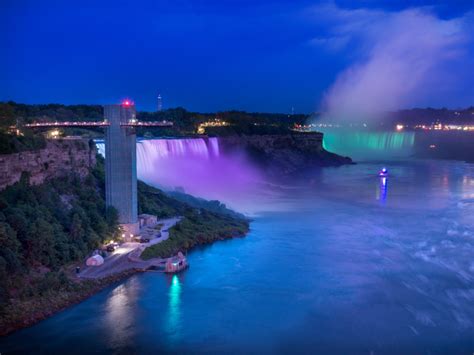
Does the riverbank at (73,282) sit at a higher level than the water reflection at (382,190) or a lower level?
higher

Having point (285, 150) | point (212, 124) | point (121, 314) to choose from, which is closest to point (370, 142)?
point (285, 150)

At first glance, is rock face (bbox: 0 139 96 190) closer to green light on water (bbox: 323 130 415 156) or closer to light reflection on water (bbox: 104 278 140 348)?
light reflection on water (bbox: 104 278 140 348)

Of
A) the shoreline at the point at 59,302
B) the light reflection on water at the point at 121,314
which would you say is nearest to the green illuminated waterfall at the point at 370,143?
the shoreline at the point at 59,302

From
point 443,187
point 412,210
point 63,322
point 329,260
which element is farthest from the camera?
point 443,187

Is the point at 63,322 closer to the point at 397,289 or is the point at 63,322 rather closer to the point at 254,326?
the point at 254,326

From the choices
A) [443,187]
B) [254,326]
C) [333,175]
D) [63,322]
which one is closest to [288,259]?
[254,326]

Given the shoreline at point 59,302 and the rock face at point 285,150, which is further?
the rock face at point 285,150

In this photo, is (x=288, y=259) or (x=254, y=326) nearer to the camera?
(x=254, y=326)

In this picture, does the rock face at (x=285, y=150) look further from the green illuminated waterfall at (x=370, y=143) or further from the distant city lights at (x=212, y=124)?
the green illuminated waterfall at (x=370, y=143)
